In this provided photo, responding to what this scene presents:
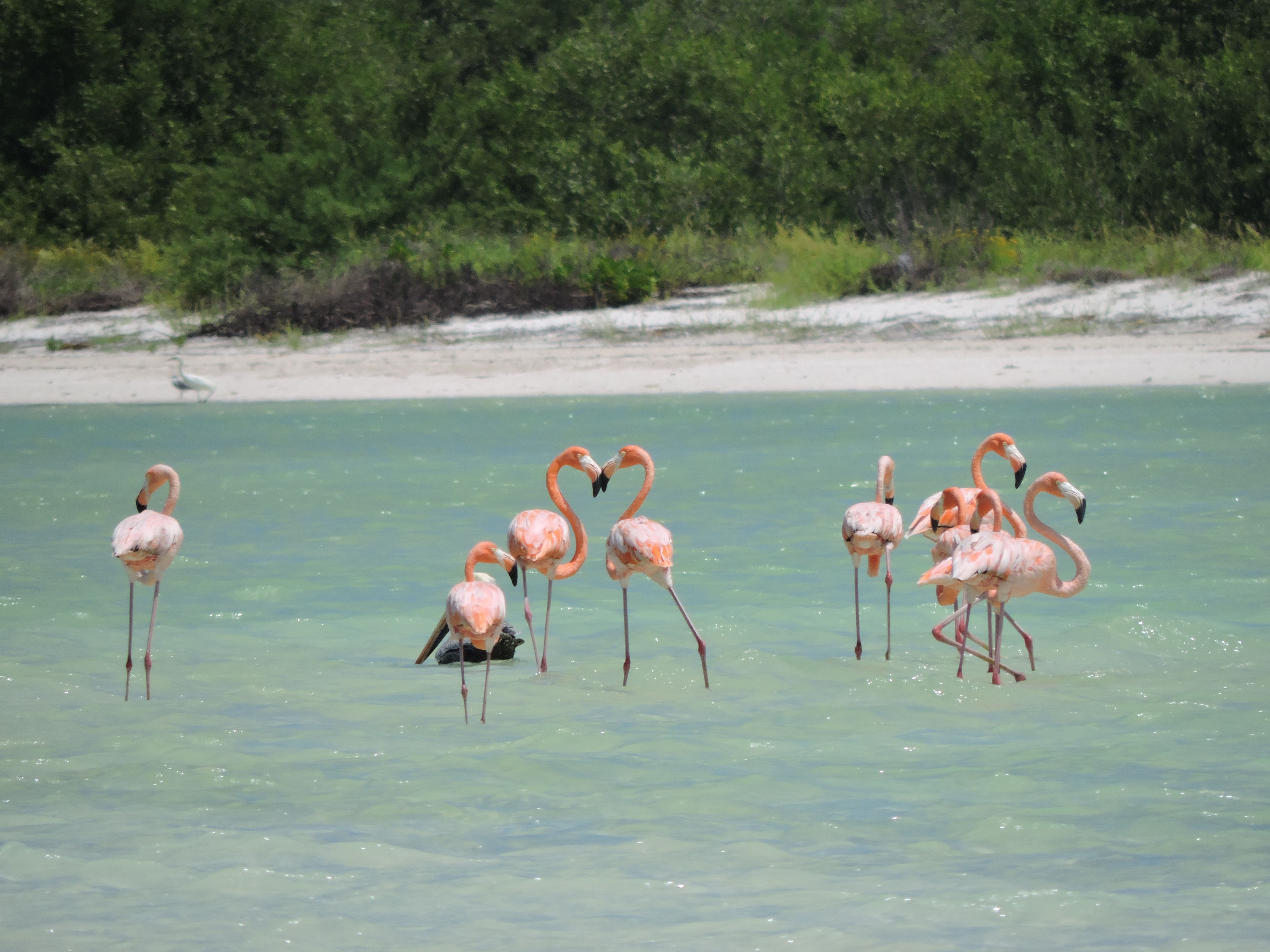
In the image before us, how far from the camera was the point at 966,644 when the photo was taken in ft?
21.1

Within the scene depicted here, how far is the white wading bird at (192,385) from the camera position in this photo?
16.4 meters

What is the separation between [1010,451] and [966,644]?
831 millimetres

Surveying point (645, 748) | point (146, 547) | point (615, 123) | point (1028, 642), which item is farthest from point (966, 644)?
point (615, 123)

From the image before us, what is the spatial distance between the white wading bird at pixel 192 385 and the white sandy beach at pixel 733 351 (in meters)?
0.16

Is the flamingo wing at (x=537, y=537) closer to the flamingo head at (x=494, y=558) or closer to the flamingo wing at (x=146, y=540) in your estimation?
the flamingo head at (x=494, y=558)

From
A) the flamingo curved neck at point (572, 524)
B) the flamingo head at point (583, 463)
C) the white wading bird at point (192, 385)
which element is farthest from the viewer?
the white wading bird at point (192, 385)

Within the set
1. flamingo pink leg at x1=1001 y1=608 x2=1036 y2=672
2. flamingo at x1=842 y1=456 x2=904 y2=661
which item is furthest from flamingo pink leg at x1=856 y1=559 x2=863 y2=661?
flamingo pink leg at x1=1001 y1=608 x2=1036 y2=672

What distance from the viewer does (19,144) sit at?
97.1ft

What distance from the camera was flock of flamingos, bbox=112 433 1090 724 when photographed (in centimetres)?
570

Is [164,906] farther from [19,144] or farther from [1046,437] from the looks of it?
[19,144]

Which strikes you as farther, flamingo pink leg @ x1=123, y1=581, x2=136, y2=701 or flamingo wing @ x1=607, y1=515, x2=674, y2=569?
flamingo pink leg @ x1=123, y1=581, x2=136, y2=701

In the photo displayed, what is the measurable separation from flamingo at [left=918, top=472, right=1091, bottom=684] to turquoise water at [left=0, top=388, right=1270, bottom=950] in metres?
0.39

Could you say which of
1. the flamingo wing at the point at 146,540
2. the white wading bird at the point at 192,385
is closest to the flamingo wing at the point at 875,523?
the flamingo wing at the point at 146,540

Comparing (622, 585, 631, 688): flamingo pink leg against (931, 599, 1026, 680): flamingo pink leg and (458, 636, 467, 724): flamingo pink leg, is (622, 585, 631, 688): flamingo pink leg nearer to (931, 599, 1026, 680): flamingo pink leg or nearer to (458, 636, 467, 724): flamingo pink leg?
(458, 636, 467, 724): flamingo pink leg
